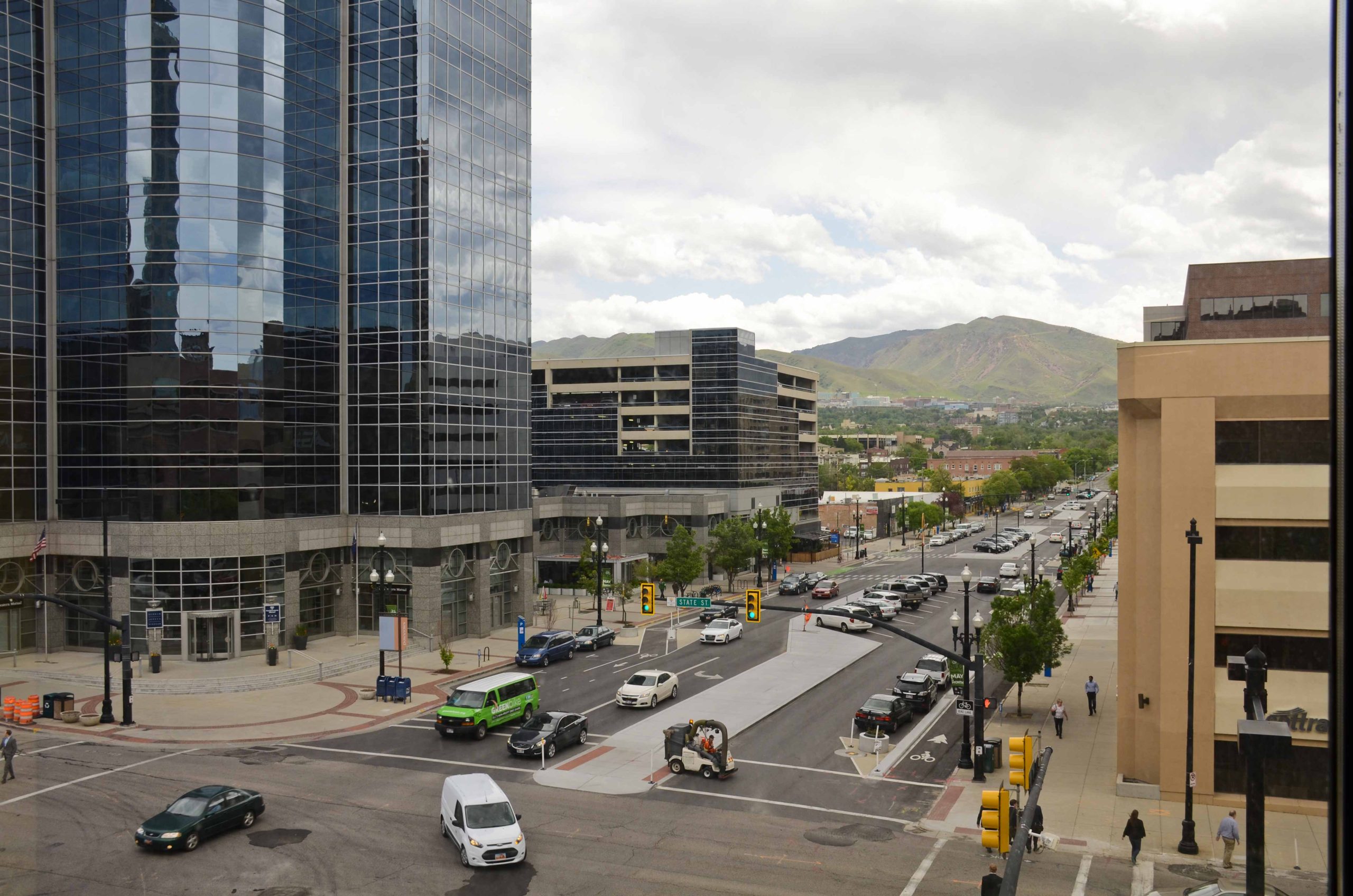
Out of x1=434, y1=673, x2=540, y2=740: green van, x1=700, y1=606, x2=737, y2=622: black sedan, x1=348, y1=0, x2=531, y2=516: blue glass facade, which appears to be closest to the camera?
x1=434, y1=673, x2=540, y2=740: green van

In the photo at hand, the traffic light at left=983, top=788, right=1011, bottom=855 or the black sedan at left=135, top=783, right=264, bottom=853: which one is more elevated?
the traffic light at left=983, top=788, right=1011, bottom=855

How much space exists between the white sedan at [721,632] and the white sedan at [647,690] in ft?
47.6

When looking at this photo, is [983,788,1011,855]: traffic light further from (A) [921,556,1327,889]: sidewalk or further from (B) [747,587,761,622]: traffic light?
(B) [747,587,761,622]: traffic light

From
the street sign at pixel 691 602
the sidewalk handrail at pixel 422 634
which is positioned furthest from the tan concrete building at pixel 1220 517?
the sidewalk handrail at pixel 422 634

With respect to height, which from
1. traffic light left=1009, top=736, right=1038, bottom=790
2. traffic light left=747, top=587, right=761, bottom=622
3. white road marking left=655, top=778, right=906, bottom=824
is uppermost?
traffic light left=1009, top=736, right=1038, bottom=790

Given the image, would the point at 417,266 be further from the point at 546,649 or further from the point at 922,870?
the point at 922,870

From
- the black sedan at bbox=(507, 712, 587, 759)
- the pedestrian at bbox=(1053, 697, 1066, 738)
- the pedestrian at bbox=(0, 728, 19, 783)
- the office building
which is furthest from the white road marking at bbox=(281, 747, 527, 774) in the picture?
the office building

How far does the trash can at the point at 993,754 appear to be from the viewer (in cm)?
3249

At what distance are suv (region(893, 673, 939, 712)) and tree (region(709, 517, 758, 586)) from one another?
3346cm

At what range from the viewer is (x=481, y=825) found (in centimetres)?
2403

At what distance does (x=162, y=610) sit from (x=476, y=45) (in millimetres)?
36857

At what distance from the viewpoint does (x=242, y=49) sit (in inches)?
2119

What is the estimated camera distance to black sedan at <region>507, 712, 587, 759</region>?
110ft

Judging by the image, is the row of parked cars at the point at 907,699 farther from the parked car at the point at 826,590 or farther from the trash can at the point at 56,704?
the trash can at the point at 56,704
